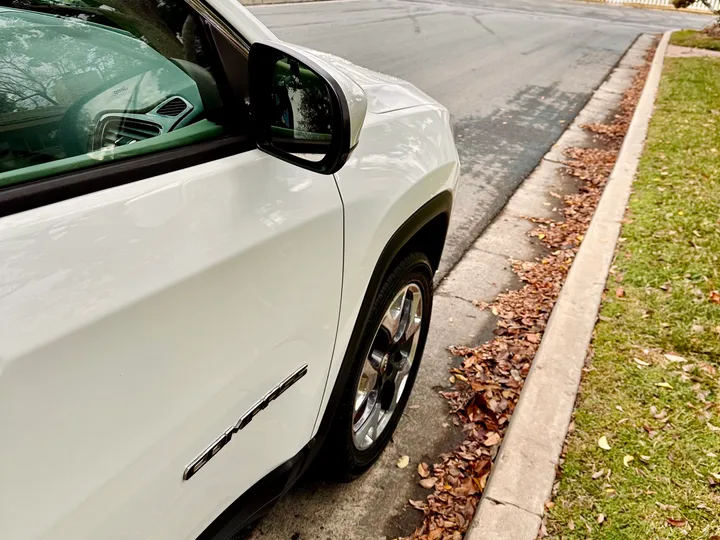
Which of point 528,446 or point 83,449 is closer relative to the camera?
point 83,449

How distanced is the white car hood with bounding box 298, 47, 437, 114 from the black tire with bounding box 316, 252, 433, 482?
58 centimetres

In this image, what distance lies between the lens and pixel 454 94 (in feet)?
32.4

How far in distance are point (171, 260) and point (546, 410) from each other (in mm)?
2305

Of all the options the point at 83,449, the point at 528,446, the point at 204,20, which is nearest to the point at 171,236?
the point at 83,449

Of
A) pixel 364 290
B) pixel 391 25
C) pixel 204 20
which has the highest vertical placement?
pixel 204 20

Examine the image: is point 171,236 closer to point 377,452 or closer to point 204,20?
point 204,20

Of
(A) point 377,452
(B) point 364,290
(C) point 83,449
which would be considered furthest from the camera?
(A) point 377,452

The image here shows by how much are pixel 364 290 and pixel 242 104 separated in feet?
2.39

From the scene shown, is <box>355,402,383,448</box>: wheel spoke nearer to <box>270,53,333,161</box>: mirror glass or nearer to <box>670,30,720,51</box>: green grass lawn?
<box>270,53,333,161</box>: mirror glass

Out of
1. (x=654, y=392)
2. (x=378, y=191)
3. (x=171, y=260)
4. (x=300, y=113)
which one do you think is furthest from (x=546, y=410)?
(x=171, y=260)

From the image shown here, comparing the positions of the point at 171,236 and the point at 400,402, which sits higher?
the point at 171,236

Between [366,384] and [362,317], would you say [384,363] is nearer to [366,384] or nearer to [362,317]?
[366,384]

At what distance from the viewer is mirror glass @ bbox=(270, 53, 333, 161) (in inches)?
59.4

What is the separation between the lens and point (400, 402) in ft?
9.47
